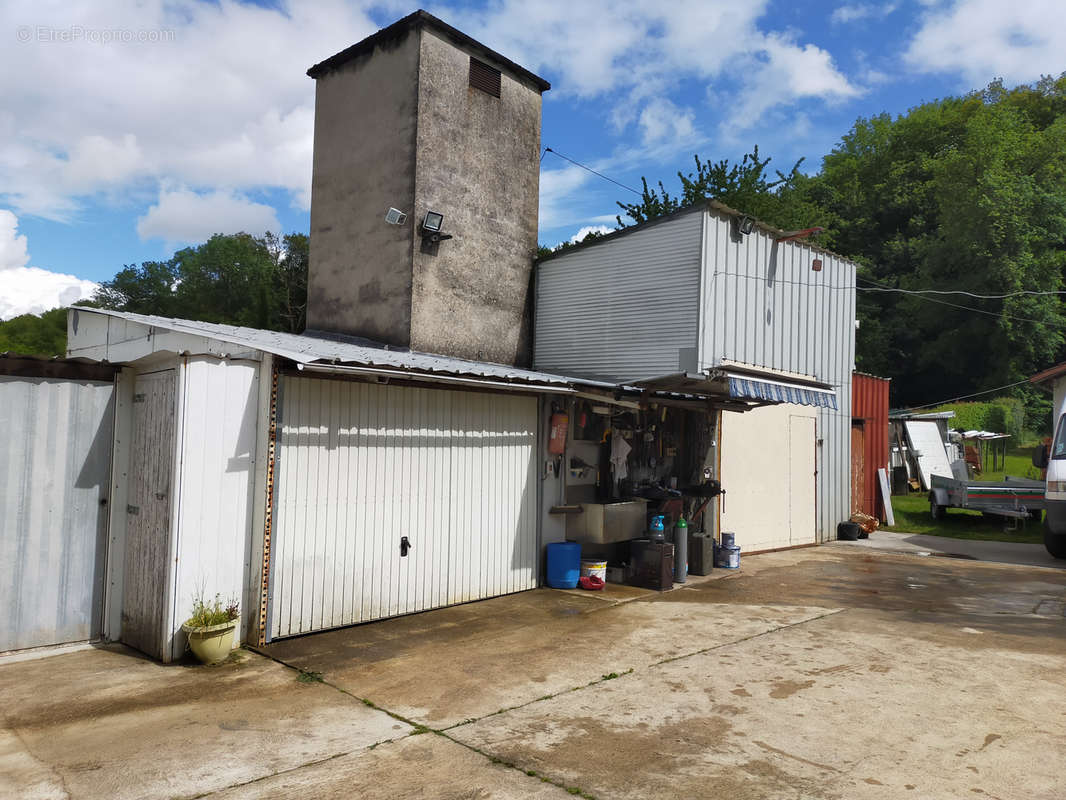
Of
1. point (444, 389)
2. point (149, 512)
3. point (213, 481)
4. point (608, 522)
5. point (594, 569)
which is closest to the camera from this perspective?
point (213, 481)

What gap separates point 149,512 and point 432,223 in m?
5.82

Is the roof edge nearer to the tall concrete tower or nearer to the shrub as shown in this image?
the tall concrete tower

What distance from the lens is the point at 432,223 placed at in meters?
10.3

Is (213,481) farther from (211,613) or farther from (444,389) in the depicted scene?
(444,389)

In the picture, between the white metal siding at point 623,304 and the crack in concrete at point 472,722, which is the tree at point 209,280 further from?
the crack in concrete at point 472,722

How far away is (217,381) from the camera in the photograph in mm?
6078

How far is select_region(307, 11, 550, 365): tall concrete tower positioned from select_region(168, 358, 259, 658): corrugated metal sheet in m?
4.21

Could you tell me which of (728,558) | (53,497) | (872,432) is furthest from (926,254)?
(53,497)

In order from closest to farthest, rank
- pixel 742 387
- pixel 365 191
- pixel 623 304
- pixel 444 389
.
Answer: pixel 444 389 → pixel 742 387 → pixel 623 304 → pixel 365 191

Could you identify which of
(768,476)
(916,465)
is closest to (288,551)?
(768,476)

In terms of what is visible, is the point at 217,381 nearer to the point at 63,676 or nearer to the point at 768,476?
the point at 63,676

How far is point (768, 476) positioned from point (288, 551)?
956 centimetres

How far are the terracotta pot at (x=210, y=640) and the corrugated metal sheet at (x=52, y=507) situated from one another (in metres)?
1.29

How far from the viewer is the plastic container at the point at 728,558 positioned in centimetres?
1102
